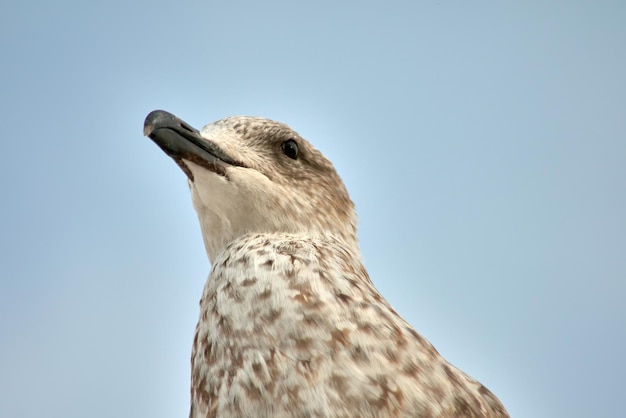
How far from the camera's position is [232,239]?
10.3ft

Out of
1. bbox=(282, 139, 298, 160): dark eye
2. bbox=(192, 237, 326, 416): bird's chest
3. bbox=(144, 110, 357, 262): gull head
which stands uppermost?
bbox=(282, 139, 298, 160): dark eye

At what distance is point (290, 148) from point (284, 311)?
3.81ft

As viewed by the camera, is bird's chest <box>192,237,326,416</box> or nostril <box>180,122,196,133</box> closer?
bird's chest <box>192,237,326,416</box>

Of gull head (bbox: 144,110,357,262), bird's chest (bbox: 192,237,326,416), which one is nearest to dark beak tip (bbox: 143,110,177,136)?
gull head (bbox: 144,110,357,262)

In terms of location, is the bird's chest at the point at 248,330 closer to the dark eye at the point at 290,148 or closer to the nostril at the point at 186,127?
the nostril at the point at 186,127

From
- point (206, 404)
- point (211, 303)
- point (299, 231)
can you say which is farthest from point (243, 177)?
point (206, 404)

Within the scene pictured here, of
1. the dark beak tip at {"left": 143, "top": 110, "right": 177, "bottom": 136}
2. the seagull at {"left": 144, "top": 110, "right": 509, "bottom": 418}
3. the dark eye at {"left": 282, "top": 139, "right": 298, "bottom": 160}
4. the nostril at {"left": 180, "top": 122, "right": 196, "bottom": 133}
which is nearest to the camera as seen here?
the seagull at {"left": 144, "top": 110, "right": 509, "bottom": 418}

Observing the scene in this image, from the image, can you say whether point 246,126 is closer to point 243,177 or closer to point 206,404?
point 243,177

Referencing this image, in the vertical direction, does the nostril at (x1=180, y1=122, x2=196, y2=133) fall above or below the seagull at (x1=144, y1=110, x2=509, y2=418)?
above

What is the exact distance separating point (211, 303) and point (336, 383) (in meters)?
0.68

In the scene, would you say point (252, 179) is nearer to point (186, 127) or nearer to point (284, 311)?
point (186, 127)

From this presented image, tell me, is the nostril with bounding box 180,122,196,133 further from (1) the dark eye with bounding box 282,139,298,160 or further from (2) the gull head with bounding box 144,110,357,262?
(1) the dark eye with bounding box 282,139,298,160

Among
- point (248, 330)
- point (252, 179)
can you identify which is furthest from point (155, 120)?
point (248, 330)

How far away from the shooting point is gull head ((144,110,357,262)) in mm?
3010
